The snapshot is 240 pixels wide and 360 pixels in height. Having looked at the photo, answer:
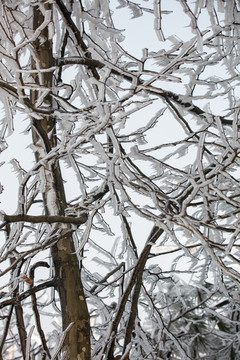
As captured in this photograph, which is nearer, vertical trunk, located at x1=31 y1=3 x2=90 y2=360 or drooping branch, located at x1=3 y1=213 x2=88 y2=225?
drooping branch, located at x1=3 y1=213 x2=88 y2=225

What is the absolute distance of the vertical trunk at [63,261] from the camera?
185 cm

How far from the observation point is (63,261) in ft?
6.73

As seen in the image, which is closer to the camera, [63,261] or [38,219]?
[38,219]

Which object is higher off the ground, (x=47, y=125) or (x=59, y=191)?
(x=47, y=125)

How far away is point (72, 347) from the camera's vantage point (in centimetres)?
182

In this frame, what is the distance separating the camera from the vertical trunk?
185 cm

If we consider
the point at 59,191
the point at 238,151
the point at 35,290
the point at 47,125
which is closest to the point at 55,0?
the point at 47,125

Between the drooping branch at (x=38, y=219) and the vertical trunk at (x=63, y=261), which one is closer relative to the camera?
the drooping branch at (x=38, y=219)

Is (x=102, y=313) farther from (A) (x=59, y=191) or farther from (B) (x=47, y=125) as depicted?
(B) (x=47, y=125)

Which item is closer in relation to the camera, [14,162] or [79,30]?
[14,162]

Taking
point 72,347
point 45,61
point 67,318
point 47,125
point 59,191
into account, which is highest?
point 45,61

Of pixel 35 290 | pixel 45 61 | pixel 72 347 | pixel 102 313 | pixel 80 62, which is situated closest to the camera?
pixel 72 347

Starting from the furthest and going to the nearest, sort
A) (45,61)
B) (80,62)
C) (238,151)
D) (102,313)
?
(102,313)
(45,61)
(80,62)
(238,151)

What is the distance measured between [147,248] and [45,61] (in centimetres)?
145
